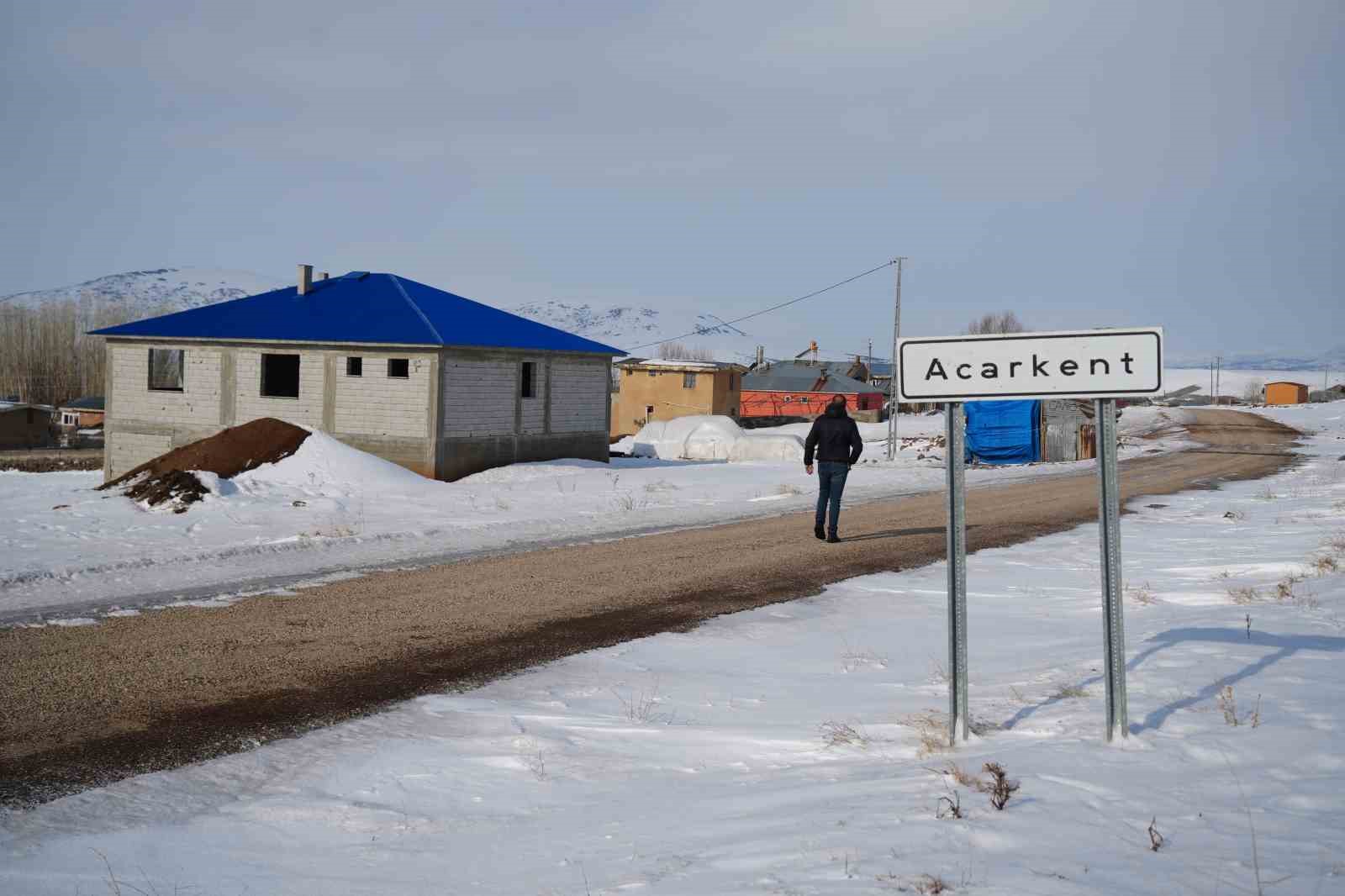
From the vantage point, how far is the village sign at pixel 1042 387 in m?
5.46

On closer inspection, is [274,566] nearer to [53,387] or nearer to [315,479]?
[315,479]

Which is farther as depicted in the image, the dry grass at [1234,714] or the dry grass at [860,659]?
the dry grass at [860,659]

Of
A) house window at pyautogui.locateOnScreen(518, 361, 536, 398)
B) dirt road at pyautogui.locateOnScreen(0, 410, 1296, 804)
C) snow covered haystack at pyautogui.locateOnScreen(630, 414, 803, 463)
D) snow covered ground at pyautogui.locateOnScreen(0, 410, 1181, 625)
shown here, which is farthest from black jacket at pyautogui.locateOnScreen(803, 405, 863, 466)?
snow covered haystack at pyautogui.locateOnScreen(630, 414, 803, 463)

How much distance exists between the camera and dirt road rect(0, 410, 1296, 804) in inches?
248

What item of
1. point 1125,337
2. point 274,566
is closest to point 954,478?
point 1125,337

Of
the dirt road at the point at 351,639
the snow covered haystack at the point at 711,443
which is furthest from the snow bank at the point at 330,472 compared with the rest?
the snow covered haystack at the point at 711,443

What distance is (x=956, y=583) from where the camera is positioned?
18.9ft

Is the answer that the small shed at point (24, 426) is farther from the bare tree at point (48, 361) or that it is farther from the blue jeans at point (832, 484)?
the blue jeans at point (832, 484)

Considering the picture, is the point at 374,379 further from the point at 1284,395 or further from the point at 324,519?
the point at 1284,395

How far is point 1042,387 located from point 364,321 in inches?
983

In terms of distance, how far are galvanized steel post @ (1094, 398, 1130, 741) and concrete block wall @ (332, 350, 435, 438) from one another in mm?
22219

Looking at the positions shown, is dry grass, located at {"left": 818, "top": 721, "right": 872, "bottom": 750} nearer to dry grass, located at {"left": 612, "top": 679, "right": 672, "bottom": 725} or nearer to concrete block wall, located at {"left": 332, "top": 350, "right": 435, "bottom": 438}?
dry grass, located at {"left": 612, "top": 679, "right": 672, "bottom": 725}

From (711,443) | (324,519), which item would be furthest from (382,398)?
(711,443)

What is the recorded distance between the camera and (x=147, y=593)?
437 inches
